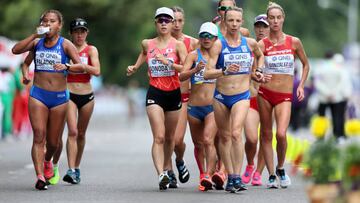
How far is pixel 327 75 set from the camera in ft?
94.8

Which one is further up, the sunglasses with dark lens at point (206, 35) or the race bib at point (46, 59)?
the sunglasses with dark lens at point (206, 35)

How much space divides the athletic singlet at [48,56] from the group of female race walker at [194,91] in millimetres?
12

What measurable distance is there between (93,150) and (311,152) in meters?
17.2

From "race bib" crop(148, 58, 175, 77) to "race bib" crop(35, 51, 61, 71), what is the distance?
1120 mm

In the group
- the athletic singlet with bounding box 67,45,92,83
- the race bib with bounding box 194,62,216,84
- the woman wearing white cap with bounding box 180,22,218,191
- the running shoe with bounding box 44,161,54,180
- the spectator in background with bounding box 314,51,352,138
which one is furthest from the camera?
the spectator in background with bounding box 314,51,352,138

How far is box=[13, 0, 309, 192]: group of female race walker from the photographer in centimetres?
1563

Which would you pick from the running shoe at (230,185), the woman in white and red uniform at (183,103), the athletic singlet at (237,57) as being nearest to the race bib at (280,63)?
the woman in white and red uniform at (183,103)

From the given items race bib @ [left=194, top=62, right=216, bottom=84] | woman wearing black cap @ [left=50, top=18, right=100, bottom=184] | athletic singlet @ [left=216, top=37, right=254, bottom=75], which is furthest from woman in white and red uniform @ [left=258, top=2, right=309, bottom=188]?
woman wearing black cap @ [left=50, top=18, right=100, bottom=184]

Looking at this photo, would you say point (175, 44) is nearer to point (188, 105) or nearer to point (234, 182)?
point (188, 105)

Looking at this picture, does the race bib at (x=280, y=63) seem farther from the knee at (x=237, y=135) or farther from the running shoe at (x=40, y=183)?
the running shoe at (x=40, y=183)

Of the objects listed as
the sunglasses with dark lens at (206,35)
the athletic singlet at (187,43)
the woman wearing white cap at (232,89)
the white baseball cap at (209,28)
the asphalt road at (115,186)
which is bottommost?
the asphalt road at (115,186)

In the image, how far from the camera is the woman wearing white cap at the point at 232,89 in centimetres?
1549

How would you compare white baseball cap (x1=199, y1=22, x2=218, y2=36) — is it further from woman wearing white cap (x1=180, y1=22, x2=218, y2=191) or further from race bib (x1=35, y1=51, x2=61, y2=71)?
race bib (x1=35, y1=51, x2=61, y2=71)

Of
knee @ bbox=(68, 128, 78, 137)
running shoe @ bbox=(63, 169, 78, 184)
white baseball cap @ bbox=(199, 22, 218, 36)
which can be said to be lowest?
running shoe @ bbox=(63, 169, 78, 184)
